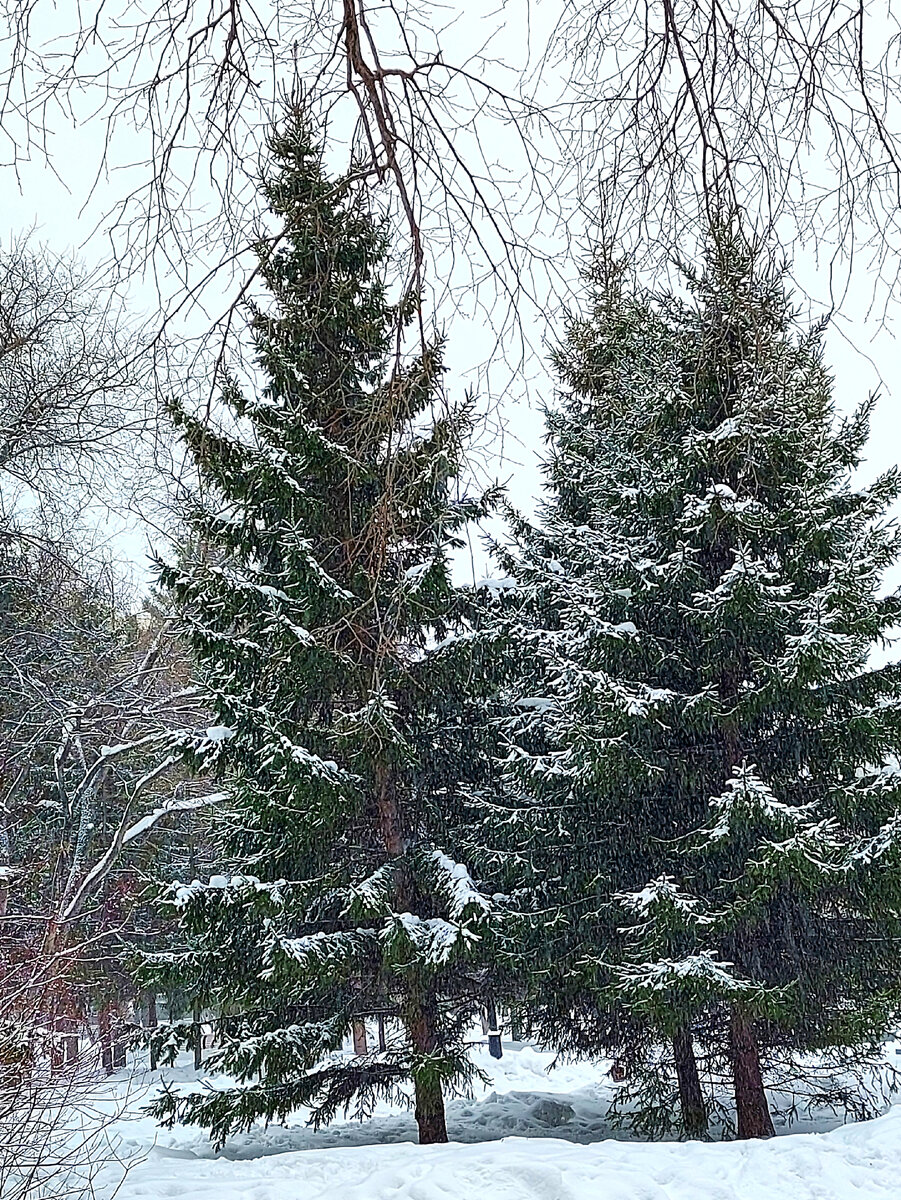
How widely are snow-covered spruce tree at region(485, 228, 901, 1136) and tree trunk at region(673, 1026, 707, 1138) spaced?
0.04 m

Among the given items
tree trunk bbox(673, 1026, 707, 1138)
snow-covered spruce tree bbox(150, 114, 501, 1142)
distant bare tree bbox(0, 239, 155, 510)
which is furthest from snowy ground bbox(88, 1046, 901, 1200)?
distant bare tree bbox(0, 239, 155, 510)

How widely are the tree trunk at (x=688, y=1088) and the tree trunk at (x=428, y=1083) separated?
2.13 metres

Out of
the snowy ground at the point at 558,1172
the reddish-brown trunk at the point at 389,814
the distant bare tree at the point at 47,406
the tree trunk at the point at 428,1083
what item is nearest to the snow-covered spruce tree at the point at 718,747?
the reddish-brown trunk at the point at 389,814

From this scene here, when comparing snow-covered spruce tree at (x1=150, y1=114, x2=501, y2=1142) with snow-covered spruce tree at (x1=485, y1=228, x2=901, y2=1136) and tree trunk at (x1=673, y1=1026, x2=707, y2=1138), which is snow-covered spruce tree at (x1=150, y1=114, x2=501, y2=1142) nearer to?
snow-covered spruce tree at (x1=485, y1=228, x2=901, y2=1136)

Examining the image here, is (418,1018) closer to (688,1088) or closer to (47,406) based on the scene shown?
(688,1088)

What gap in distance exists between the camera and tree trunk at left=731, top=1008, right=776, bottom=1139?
816cm

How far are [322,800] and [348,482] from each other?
227 inches

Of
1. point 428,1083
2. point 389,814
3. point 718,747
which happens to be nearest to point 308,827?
point 389,814

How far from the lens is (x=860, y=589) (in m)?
8.40

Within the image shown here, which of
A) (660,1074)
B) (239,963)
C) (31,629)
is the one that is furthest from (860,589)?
(31,629)

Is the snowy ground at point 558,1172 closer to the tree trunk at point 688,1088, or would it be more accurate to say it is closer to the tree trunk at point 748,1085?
the tree trunk at point 748,1085

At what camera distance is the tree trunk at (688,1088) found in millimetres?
8578

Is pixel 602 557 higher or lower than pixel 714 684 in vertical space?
higher

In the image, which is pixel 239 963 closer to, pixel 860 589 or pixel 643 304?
pixel 860 589
